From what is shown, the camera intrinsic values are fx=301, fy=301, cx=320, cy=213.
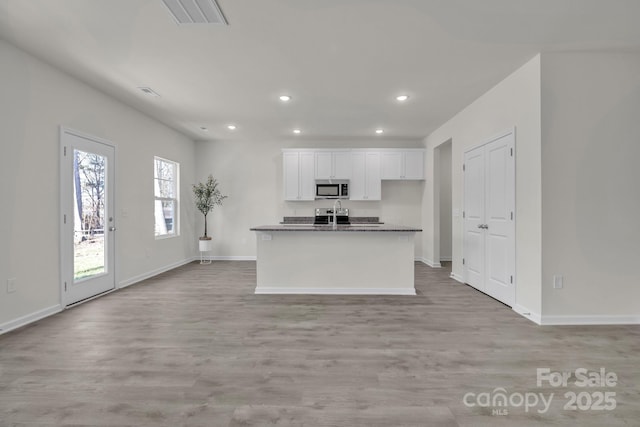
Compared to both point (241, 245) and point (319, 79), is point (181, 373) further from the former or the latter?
point (241, 245)

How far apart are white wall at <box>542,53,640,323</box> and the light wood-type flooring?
411 mm

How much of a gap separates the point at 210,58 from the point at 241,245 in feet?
15.1

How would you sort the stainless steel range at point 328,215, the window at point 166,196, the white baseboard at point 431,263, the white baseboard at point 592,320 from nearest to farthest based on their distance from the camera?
the white baseboard at point 592,320, the window at point 166,196, the white baseboard at point 431,263, the stainless steel range at point 328,215

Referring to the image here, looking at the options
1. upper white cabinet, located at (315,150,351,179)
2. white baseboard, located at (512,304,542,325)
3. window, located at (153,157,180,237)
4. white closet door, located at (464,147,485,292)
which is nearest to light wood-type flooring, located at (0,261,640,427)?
white baseboard, located at (512,304,542,325)

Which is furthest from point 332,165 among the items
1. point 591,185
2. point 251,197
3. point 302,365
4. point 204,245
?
point 302,365

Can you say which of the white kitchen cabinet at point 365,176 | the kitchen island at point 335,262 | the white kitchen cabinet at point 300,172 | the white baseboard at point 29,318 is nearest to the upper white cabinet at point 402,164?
the white kitchen cabinet at point 365,176

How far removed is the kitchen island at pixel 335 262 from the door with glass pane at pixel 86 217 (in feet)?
7.10

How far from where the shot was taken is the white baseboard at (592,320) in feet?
10.2

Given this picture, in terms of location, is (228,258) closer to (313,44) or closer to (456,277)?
(456,277)

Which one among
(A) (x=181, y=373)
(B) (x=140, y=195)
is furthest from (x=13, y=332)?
(B) (x=140, y=195)

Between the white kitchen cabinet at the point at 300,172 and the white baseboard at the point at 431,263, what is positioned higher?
the white kitchen cabinet at the point at 300,172

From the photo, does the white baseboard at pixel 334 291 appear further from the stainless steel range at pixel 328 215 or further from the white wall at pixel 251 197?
the white wall at pixel 251 197

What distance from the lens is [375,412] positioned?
1764 mm

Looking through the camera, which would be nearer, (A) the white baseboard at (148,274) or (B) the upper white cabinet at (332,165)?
(A) the white baseboard at (148,274)
